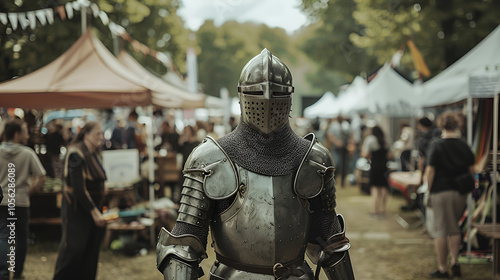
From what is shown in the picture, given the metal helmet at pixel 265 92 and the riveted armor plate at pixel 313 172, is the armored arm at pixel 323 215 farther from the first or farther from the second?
the metal helmet at pixel 265 92

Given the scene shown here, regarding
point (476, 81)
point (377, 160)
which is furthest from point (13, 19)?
point (377, 160)

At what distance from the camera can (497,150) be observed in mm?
5531

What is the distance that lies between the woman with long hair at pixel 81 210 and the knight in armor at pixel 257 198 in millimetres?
2836

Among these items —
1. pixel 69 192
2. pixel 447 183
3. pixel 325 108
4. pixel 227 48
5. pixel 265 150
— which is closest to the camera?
pixel 265 150

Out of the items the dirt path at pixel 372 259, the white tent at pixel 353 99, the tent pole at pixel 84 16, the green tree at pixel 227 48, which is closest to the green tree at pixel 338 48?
the green tree at pixel 227 48

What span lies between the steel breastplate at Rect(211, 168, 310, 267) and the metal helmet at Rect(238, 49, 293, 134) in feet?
0.98

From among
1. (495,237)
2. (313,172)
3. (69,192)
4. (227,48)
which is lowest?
(495,237)

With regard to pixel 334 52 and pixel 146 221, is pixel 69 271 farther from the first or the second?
pixel 334 52

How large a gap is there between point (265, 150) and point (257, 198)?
282 millimetres

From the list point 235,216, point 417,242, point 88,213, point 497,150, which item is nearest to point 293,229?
point 235,216

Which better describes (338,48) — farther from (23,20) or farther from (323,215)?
(323,215)

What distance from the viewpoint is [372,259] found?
6.62 m

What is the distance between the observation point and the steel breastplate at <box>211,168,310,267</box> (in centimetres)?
240

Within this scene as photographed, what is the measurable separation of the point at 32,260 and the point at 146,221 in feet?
5.35
